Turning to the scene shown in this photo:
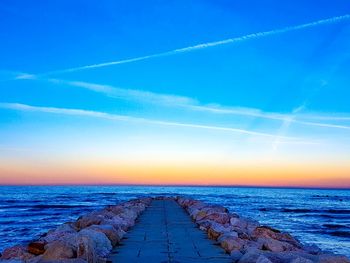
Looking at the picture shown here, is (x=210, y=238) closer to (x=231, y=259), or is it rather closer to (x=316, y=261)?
(x=231, y=259)

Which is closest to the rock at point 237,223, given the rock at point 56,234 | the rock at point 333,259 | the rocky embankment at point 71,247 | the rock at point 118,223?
the rock at point 118,223

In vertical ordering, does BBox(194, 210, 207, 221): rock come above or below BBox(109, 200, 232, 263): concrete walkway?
above

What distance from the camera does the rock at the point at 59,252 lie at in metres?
6.16

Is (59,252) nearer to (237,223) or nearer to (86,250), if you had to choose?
(86,250)

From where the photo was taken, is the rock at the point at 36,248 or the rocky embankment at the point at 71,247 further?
the rock at the point at 36,248

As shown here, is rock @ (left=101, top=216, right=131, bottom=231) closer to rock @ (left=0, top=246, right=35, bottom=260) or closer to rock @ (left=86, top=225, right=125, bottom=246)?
rock @ (left=86, top=225, right=125, bottom=246)

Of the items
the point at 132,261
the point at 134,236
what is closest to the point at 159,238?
the point at 134,236

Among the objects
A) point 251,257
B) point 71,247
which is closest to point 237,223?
point 251,257

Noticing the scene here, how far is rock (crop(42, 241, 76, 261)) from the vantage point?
6.16m

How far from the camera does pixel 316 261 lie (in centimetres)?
637

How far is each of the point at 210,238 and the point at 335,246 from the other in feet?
29.8

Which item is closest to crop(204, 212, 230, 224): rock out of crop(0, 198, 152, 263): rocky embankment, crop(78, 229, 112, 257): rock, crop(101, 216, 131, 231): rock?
crop(101, 216, 131, 231): rock

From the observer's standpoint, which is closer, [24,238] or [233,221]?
[233,221]

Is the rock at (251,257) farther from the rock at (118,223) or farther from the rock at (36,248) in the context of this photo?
the rock at (118,223)
